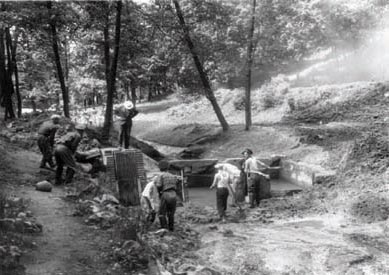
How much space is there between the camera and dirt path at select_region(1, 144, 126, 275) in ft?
23.7

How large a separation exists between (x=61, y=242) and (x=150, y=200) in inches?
137

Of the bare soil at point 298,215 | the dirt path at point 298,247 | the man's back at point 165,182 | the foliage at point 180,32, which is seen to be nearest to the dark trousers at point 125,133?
the bare soil at point 298,215

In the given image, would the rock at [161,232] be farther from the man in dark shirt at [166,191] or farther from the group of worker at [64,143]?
the group of worker at [64,143]

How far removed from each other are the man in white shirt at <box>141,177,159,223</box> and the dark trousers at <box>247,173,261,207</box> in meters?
4.56

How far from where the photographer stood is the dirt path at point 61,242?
7.24 metres

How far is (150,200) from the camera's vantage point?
453 inches

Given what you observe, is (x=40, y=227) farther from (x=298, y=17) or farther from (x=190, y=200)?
(x=298, y=17)

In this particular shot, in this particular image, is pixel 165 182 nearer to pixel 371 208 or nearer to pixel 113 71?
pixel 371 208

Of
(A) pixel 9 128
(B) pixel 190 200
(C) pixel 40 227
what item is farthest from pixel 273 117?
(C) pixel 40 227

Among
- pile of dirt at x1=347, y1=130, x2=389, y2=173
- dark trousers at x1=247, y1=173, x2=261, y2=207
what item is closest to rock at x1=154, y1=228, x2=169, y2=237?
dark trousers at x1=247, y1=173, x2=261, y2=207

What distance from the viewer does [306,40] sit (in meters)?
34.4

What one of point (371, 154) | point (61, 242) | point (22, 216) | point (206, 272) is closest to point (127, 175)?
point (22, 216)

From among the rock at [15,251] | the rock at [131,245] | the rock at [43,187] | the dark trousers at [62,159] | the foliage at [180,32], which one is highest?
the foliage at [180,32]

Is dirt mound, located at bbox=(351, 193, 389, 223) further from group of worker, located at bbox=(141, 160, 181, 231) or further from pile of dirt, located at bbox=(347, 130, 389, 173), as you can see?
group of worker, located at bbox=(141, 160, 181, 231)
